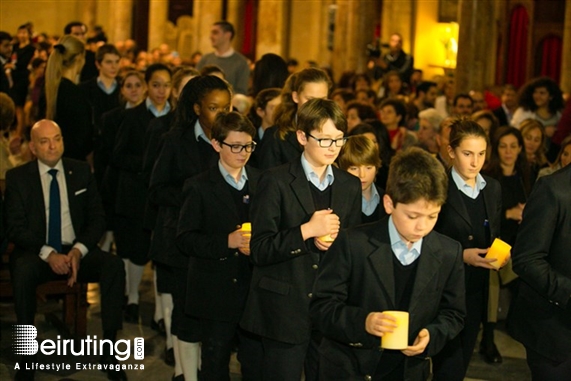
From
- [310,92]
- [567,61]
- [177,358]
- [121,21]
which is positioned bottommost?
[177,358]

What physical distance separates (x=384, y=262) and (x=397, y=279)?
12 centimetres

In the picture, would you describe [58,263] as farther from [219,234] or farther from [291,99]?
[291,99]

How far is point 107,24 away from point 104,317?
24.0 m

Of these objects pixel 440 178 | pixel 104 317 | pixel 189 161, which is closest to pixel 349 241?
pixel 440 178

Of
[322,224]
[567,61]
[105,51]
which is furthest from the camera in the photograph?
[567,61]

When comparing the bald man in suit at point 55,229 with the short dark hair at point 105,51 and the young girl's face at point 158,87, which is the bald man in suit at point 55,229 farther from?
the short dark hair at point 105,51

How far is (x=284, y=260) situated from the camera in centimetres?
495

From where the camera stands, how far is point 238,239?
217 inches

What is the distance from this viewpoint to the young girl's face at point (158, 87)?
8.71 meters

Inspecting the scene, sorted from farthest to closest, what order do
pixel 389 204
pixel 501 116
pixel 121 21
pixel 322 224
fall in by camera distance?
pixel 121 21 < pixel 501 116 < pixel 322 224 < pixel 389 204

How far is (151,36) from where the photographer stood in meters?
30.5

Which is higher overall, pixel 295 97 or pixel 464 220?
pixel 295 97

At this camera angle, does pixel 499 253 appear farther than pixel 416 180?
Yes

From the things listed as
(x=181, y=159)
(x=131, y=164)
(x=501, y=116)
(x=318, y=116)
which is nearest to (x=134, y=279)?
(x=131, y=164)
